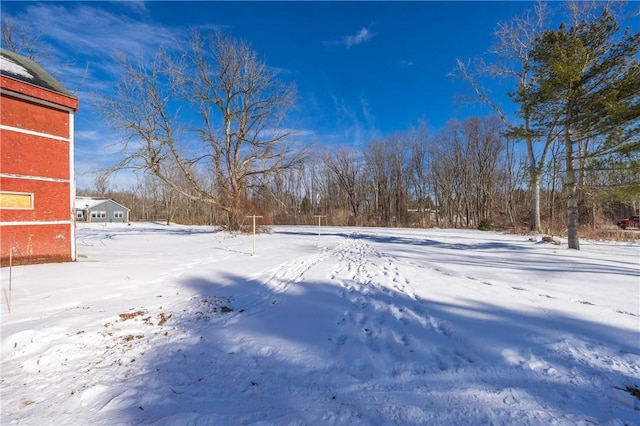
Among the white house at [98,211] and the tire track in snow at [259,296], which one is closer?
the tire track in snow at [259,296]

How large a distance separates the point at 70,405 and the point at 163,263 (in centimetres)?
641

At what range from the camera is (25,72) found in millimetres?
7742

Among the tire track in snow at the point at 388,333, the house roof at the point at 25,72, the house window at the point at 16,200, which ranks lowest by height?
the tire track in snow at the point at 388,333

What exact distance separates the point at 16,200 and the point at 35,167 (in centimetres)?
97

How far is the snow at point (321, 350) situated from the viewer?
2.15 meters

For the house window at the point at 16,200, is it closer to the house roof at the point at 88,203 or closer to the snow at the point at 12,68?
the snow at the point at 12,68

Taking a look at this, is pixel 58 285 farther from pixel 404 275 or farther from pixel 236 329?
pixel 404 275

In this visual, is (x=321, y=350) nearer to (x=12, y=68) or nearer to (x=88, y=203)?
(x=12, y=68)

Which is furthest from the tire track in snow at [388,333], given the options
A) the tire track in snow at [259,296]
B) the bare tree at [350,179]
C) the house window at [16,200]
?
the bare tree at [350,179]

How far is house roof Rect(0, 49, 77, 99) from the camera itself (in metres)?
7.17

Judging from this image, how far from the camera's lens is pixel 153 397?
2.31 m

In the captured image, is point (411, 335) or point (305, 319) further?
point (305, 319)

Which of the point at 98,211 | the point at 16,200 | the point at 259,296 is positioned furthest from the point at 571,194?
the point at 98,211

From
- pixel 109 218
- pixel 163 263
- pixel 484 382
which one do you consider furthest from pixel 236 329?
pixel 109 218
